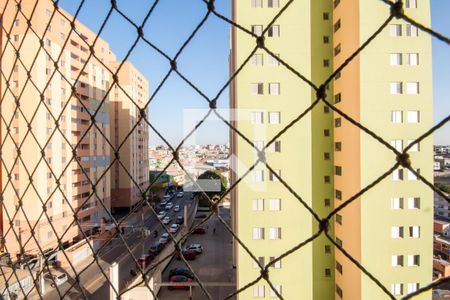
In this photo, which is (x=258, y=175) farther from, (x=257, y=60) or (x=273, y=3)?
(x=273, y=3)

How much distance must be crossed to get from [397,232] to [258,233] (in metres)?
1.46

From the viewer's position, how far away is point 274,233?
3213 millimetres

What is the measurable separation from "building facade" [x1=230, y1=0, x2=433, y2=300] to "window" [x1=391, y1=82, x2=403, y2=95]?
0.03 ft

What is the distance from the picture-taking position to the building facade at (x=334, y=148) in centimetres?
282

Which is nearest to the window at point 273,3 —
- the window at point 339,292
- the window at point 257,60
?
the window at point 257,60

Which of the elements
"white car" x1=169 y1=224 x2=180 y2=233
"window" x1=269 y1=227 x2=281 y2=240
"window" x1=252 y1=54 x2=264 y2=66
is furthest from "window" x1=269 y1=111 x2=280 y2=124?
"white car" x1=169 y1=224 x2=180 y2=233

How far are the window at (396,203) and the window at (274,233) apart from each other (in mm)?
1222

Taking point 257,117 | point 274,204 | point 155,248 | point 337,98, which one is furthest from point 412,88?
point 155,248

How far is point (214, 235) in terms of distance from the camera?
26.8ft

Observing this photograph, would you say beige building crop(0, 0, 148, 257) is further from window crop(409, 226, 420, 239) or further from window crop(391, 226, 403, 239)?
window crop(409, 226, 420, 239)

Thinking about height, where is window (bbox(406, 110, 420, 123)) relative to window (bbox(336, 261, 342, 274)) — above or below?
above

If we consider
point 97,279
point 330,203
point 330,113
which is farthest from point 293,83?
point 97,279

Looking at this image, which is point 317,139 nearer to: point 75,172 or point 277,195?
point 277,195

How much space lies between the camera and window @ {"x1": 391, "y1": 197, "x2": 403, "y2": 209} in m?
2.86
